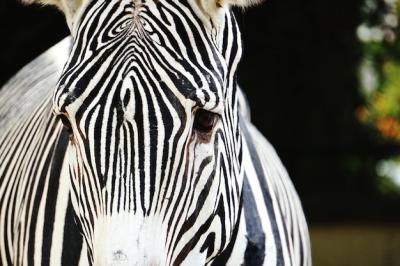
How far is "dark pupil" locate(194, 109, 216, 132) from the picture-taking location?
2945 millimetres

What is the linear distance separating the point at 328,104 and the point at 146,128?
6.46 metres

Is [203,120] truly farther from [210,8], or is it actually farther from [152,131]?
[210,8]

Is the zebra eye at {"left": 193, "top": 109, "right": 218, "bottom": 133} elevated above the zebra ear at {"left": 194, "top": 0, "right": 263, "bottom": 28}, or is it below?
below

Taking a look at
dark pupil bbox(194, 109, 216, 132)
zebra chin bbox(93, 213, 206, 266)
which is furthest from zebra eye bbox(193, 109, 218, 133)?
zebra chin bbox(93, 213, 206, 266)

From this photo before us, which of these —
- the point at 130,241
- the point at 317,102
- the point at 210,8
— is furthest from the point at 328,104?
the point at 130,241

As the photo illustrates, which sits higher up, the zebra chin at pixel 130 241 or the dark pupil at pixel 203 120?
the dark pupil at pixel 203 120

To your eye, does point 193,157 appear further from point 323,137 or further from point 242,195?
point 323,137

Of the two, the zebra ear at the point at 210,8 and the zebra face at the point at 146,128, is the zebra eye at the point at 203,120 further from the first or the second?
the zebra ear at the point at 210,8

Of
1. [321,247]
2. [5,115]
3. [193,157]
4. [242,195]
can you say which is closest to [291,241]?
[242,195]

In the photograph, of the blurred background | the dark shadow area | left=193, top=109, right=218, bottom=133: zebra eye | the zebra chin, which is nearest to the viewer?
the zebra chin

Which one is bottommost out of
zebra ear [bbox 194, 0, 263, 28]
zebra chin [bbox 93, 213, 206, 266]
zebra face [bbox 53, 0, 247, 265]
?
zebra chin [bbox 93, 213, 206, 266]

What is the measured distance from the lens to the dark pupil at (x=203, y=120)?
9.66 ft

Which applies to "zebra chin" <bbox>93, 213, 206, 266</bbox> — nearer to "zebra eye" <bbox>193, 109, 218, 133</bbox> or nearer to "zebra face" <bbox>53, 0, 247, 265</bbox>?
"zebra face" <bbox>53, 0, 247, 265</bbox>

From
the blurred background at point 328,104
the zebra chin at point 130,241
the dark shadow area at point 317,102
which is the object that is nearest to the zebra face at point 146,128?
the zebra chin at point 130,241
